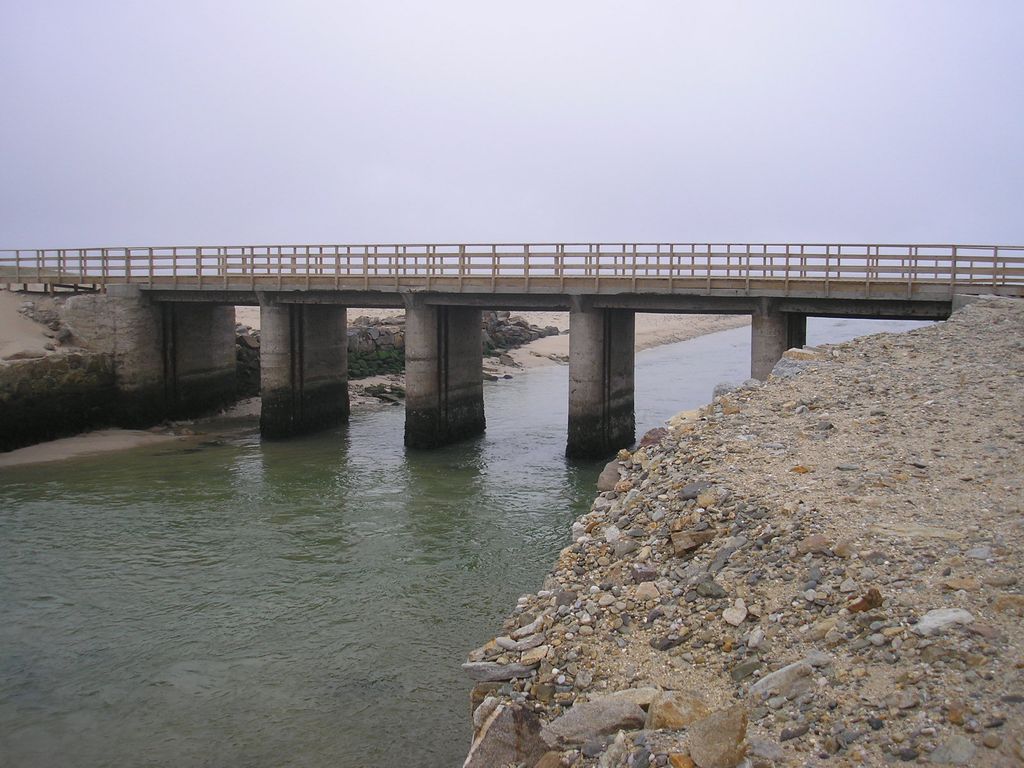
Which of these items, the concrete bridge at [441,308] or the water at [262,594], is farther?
the concrete bridge at [441,308]

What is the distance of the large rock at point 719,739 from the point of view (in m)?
6.28

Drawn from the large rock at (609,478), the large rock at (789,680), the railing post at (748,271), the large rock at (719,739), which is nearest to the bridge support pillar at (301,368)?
the railing post at (748,271)

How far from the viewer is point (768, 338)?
26.4m

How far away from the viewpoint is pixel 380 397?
41281 mm

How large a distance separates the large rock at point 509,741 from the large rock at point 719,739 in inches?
50.6

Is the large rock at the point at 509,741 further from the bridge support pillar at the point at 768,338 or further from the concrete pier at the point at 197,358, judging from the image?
the concrete pier at the point at 197,358

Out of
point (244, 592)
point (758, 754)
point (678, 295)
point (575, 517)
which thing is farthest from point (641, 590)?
point (678, 295)

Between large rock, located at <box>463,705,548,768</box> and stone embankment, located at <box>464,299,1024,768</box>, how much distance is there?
0.02 m

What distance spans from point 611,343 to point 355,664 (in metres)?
17.8

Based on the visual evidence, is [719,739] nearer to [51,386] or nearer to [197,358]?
[51,386]

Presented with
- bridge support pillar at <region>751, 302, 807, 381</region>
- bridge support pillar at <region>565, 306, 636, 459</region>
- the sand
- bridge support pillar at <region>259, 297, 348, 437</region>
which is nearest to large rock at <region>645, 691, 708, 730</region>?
bridge support pillar at <region>751, 302, 807, 381</region>

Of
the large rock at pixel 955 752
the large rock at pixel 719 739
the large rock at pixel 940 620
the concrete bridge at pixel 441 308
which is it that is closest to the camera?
the large rock at pixel 955 752

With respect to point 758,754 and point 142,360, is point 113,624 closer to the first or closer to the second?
point 758,754

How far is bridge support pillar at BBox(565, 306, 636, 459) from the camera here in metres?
28.6
